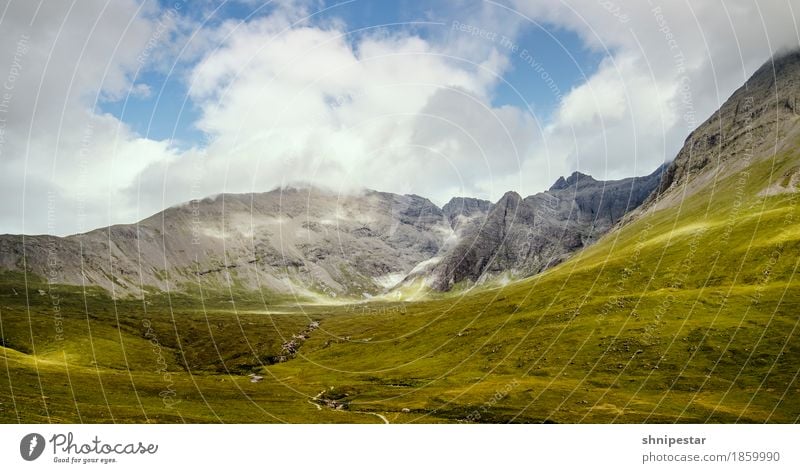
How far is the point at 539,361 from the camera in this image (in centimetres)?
12344

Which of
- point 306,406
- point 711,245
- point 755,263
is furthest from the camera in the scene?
point 711,245

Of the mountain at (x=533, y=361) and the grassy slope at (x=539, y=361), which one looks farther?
the grassy slope at (x=539, y=361)

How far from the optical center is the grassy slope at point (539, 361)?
90938 mm

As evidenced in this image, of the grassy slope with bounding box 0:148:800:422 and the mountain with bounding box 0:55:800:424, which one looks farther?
the grassy slope with bounding box 0:148:800:422

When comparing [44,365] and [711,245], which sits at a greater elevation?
[711,245]

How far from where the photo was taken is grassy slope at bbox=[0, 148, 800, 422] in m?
90.9

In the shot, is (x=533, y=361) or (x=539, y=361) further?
(x=533, y=361)

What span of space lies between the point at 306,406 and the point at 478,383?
35.7 m

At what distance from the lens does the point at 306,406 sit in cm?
10456
